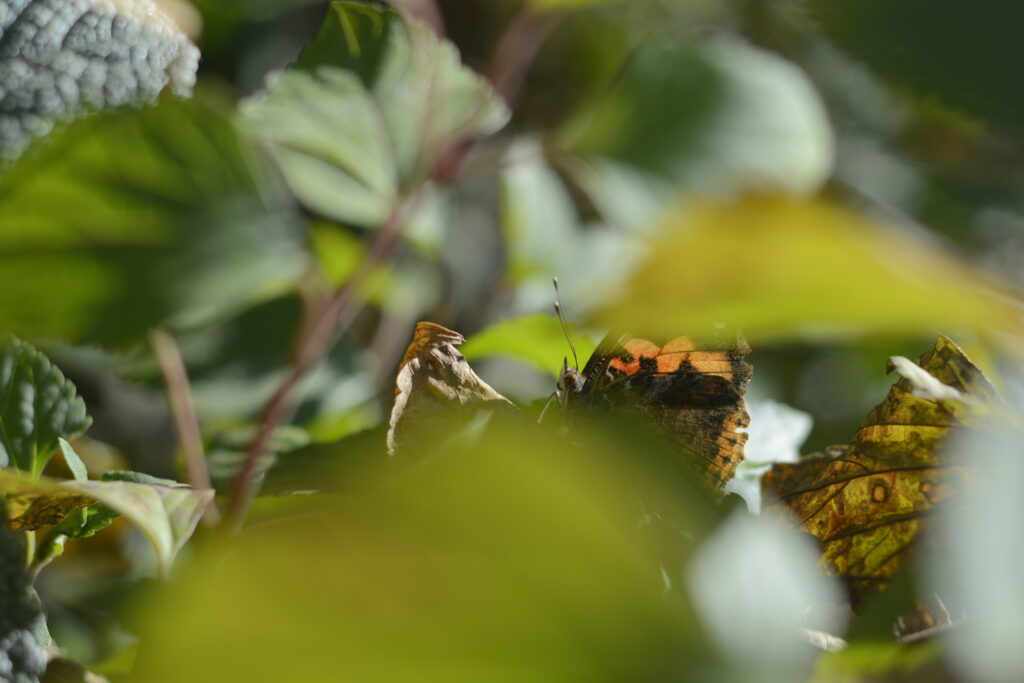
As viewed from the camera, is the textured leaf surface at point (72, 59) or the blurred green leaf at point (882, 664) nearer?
the blurred green leaf at point (882, 664)

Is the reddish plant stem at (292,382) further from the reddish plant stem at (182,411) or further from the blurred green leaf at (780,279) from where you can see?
the blurred green leaf at (780,279)

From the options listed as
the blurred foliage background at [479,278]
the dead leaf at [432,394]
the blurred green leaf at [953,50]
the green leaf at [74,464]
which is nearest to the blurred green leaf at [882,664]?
the blurred foliage background at [479,278]

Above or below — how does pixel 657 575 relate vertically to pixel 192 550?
above

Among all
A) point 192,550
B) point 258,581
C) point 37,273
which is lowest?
point 192,550

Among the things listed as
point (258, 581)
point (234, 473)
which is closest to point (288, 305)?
point (234, 473)

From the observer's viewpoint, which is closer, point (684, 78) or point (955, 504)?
point (955, 504)

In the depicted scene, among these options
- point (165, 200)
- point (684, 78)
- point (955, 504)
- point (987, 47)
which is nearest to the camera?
point (955, 504)

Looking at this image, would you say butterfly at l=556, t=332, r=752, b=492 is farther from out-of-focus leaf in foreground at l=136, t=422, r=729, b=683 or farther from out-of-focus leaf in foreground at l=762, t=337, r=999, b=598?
out-of-focus leaf in foreground at l=136, t=422, r=729, b=683

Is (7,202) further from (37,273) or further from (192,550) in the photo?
(192,550)
